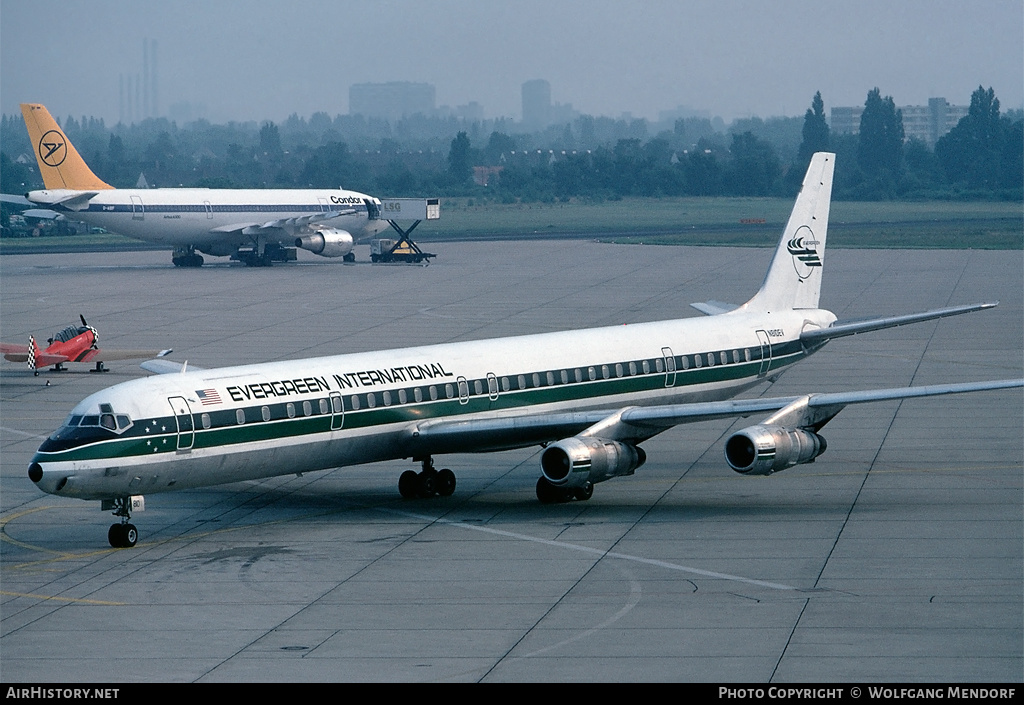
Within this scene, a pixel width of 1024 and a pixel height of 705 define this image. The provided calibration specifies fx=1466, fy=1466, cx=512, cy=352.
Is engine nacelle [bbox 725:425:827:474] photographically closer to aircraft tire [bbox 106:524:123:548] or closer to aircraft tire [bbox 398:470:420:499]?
aircraft tire [bbox 398:470:420:499]

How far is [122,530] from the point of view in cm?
3241

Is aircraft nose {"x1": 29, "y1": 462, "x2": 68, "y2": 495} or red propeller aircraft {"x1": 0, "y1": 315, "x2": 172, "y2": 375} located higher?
aircraft nose {"x1": 29, "y1": 462, "x2": 68, "y2": 495}

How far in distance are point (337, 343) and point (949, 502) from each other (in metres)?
37.7

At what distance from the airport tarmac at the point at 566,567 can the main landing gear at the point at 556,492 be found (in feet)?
1.21

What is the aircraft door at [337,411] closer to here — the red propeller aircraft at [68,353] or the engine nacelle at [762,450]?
the engine nacelle at [762,450]

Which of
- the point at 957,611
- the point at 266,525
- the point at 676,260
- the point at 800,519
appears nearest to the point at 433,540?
the point at 266,525

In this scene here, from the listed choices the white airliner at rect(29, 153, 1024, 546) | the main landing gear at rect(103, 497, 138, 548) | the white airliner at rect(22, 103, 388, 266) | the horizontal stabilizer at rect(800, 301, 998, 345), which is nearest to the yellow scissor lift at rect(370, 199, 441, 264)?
the white airliner at rect(22, 103, 388, 266)

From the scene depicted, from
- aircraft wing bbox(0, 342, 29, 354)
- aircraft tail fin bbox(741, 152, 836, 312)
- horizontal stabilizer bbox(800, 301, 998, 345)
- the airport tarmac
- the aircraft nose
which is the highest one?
aircraft tail fin bbox(741, 152, 836, 312)

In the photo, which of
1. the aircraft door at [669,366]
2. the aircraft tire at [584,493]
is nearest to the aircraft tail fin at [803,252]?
the aircraft door at [669,366]

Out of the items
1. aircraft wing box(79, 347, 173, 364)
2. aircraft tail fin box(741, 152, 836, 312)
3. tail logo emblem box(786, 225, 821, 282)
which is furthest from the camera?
aircraft wing box(79, 347, 173, 364)

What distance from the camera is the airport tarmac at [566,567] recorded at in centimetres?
2386

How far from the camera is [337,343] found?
68.1 m

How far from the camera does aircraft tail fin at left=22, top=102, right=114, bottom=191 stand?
354 ft

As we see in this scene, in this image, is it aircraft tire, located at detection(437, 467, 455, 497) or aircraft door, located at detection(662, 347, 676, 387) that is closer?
aircraft tire, located at detection(437, 467, 455, 497)
